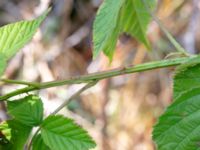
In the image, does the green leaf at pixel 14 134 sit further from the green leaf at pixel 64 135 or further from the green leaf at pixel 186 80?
the green leaf at pixel 186 80

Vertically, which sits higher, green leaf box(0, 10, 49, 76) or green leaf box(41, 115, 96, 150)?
green leaf box(0, 10, 49, 76)

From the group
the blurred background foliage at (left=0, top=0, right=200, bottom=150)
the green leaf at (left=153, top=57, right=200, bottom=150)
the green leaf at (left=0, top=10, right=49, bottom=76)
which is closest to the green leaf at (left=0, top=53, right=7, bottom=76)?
the green leaf at (left=0, top=10, right=49, bottom=76)

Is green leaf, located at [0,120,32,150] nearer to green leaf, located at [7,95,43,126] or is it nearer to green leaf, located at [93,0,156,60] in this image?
green leaf, located at [7,95,43,126]

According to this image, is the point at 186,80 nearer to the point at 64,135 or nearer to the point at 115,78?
the point at 64,135

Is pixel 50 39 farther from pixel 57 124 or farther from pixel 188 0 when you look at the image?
pixel 57 124

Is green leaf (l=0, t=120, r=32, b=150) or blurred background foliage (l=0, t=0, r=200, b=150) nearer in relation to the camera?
green leaf (l=0, t=120, r=32, b=150)

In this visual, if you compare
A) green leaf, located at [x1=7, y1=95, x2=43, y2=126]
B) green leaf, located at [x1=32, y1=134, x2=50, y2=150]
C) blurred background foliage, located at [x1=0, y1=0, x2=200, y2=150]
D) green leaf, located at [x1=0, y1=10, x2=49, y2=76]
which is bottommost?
green leaf, located at [x1=32, y1=134, x2=50, y2=150]

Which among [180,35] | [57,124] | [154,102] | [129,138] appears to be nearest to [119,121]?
[129,138]
